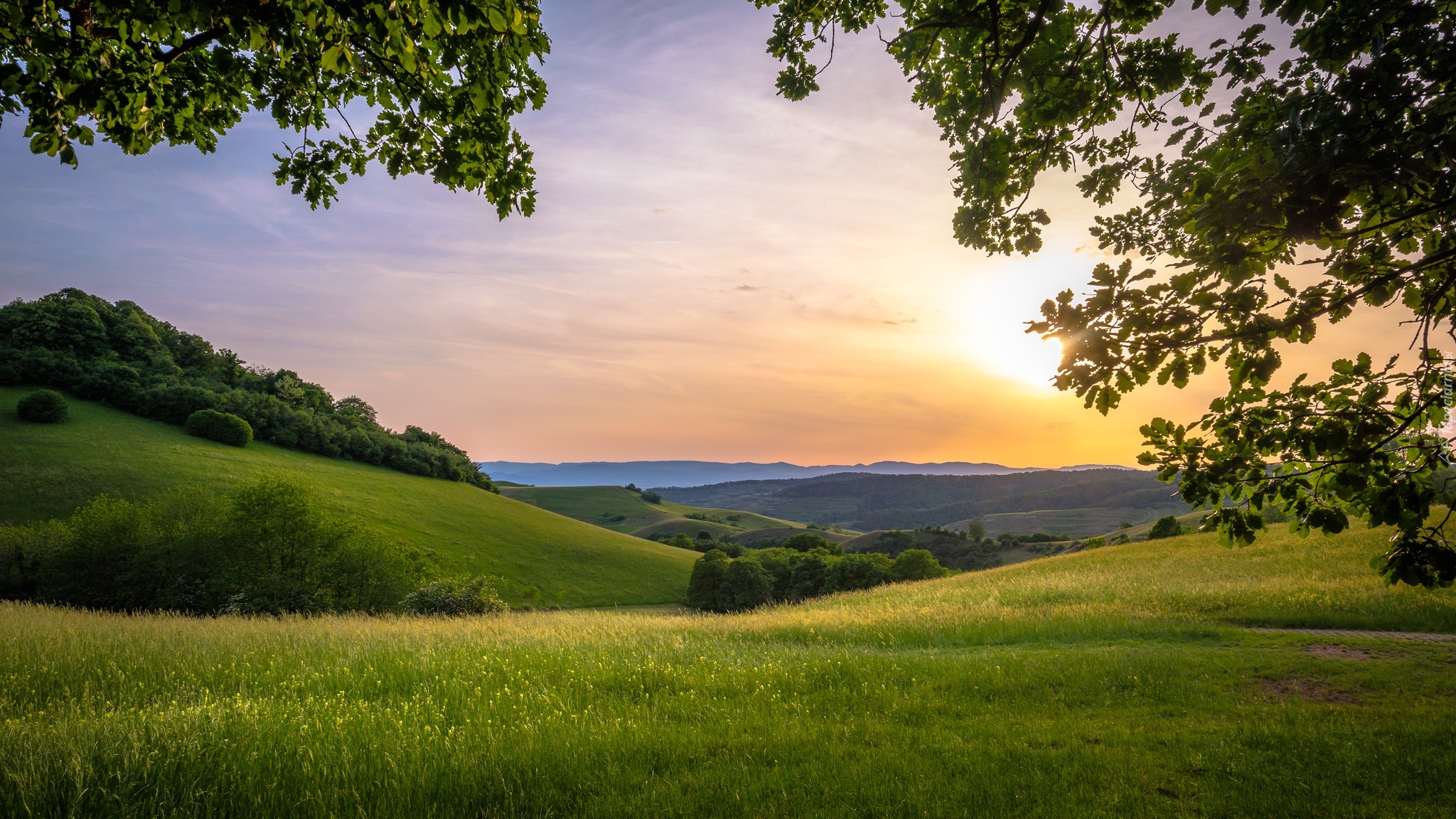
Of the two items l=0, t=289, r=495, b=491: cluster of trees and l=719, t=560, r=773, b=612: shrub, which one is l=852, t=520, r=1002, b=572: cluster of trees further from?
l=0, t=289, r=495, b=491: cluster of trees

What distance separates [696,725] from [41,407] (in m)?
83.2

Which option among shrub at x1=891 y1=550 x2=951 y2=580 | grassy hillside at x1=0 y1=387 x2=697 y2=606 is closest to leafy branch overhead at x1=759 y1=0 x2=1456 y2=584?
grassy hillside at x1=0 y1=387 x2=697 y2=606

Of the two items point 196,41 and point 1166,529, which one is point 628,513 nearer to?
point 1166,529

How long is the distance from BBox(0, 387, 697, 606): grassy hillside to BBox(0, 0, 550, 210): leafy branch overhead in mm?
56385

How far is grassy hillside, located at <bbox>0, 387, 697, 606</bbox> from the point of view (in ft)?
163

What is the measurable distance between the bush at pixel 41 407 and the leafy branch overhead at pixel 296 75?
254 ft

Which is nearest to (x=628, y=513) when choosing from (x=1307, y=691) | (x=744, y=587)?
(x=744, y=587)

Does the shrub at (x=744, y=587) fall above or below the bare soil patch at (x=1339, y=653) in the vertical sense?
below

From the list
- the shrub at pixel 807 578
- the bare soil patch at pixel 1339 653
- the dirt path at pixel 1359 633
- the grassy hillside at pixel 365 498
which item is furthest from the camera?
the shrub at pixel 807 578

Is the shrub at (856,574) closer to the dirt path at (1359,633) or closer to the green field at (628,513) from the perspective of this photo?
the dirt path at (1359,633)

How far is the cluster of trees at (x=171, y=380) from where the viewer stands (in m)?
66.2

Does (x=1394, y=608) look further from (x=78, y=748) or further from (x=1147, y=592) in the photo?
(x=78, y=748)

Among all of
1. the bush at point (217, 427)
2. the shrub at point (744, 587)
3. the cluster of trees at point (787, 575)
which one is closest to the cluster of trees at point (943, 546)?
the cluster of trees at point (787, 575)

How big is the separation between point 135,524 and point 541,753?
169ft
